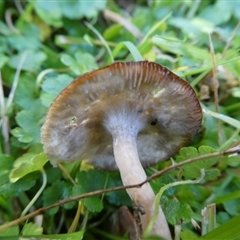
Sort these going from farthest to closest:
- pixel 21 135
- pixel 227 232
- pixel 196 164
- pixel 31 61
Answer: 1. pixel 31 61
2. pixel 21 135
3. pixel 196 164
4. pixel 227 232

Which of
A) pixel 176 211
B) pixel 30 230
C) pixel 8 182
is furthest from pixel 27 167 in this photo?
pixel 176 211

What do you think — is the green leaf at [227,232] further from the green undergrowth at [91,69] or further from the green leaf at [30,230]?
the green leaf at [30,230]

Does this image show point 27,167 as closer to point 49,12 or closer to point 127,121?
point 127,121

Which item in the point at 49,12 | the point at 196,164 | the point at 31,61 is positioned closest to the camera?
the point at 196,164

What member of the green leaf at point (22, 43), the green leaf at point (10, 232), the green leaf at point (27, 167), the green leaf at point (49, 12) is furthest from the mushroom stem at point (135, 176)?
the green leaf at point (49, 12)

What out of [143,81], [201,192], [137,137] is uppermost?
[143,81]

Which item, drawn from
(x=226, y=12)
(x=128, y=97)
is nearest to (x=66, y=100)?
(x=128, y=97)

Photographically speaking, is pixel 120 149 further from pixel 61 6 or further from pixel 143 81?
pixel 61 6
